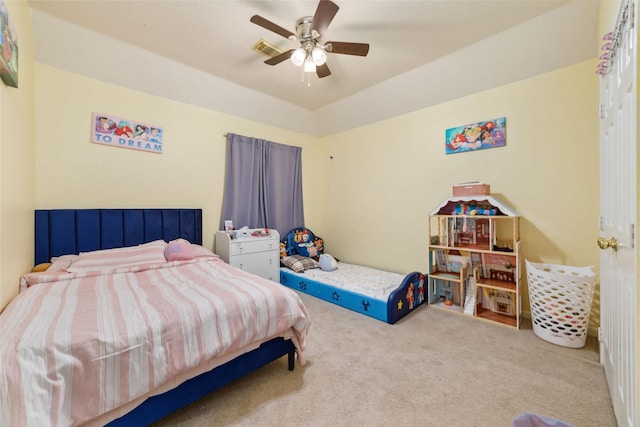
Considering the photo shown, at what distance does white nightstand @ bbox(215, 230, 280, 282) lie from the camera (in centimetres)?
321

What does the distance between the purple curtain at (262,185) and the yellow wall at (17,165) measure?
1808mm

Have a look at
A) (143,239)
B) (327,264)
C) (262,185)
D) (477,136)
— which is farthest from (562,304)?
(143,239)

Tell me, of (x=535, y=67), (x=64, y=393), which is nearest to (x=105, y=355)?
(x=64, y=393)

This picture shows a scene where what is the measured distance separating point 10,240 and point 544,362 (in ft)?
12.4

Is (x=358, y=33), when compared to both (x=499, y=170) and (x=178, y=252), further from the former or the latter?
(x=178, y=252)

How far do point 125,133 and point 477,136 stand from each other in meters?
3.88

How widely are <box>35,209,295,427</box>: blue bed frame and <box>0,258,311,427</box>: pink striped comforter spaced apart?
4.6 inches

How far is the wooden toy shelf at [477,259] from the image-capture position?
2521 millimetres

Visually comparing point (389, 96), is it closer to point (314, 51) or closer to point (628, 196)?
point (314, 51)

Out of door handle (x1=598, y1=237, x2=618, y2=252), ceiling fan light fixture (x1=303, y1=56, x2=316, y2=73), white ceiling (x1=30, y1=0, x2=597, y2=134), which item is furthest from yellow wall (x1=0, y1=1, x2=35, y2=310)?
door handle (x1=598, y1=237, x2=618, y2=252)

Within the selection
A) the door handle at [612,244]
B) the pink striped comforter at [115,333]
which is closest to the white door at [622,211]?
the door handle at [612,244]

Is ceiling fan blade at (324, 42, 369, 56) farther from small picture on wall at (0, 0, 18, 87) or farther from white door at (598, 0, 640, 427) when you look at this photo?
small picture on wall at (0, 0, 18, 87)

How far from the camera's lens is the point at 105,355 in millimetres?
1074

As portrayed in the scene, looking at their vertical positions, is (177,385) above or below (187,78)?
below
